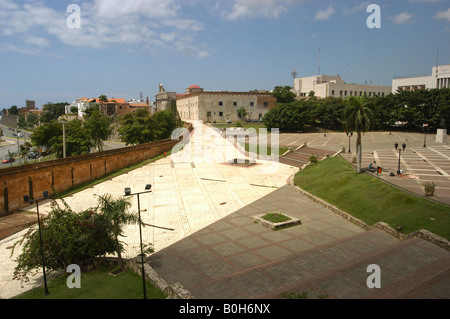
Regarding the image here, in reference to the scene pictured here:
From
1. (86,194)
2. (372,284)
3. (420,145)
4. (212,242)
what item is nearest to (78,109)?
(86,194)

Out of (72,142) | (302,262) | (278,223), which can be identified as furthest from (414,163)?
(72,142)

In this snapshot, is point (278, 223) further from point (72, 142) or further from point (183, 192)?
point (72, 142)

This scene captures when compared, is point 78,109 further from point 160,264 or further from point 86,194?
point 160,264

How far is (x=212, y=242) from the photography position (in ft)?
50.9

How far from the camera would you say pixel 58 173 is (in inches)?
1039

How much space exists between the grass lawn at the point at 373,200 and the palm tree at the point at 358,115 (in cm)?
340

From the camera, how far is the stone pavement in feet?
32.6

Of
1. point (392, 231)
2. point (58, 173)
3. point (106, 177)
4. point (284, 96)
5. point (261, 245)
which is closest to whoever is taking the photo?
point (261, 245)

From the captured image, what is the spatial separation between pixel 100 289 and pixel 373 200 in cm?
1465

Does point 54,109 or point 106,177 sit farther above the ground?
point 54,109

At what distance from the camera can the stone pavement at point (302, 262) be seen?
994cm

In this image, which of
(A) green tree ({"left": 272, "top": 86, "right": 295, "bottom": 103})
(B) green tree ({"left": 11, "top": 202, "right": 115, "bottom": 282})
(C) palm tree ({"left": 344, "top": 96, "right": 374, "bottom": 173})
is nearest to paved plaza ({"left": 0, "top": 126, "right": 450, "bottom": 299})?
(B) green tree ({"left": 11, "top": 202, "right": 115, "bottom": 282})

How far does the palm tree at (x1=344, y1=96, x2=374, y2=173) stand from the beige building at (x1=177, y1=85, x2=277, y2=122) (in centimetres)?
4896
